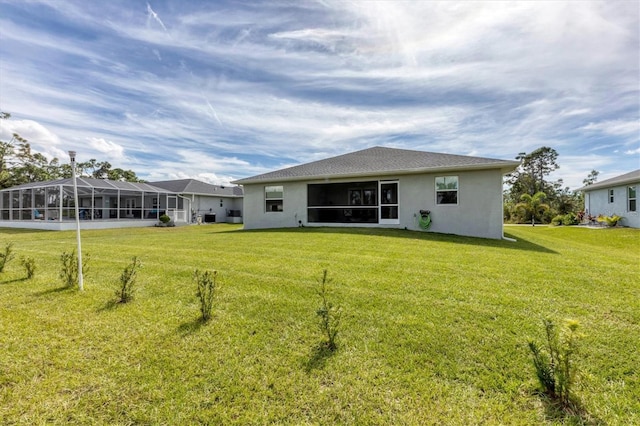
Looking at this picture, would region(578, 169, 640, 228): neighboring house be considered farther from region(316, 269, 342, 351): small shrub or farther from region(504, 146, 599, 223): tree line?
region(316, 269, 342, 351): small shrub

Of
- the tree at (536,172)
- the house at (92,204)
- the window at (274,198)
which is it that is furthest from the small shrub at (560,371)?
the tree at (536,172)

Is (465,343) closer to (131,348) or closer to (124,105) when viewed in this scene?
(131,348)

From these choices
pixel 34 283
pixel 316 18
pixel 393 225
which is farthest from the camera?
pixel 393 225

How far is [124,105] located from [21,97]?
375 centimetres

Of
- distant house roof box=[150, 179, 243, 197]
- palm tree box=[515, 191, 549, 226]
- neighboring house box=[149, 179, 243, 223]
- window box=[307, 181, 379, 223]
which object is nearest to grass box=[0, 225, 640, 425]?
window box=[307, 181, 379, 223]

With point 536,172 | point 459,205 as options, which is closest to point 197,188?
point 459,205

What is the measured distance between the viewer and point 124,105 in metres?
14.7

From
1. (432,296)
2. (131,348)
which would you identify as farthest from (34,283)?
(432,296)

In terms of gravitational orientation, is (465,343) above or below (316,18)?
below

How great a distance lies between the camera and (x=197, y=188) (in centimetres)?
2814

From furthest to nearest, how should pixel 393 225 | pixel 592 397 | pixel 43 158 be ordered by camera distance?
pixel 43 158 < pixel 393 225 < pixel 592 397

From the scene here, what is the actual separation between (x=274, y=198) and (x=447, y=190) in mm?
8652

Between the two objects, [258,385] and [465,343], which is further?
[465,343]

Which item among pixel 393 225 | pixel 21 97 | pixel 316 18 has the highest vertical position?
pixel 316 18
